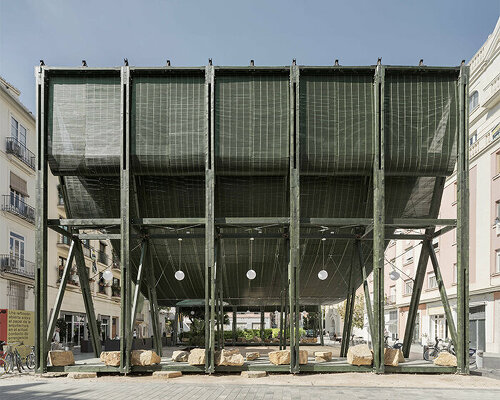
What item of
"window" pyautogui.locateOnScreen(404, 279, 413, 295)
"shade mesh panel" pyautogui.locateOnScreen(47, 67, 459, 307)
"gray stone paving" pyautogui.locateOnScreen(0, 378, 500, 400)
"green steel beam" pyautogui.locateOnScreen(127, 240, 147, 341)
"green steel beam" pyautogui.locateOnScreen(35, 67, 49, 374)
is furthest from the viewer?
"window" pyautogui.locateOnScreen(404, 279, 413, 295)

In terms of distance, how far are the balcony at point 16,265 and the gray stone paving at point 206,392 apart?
16.2 metres

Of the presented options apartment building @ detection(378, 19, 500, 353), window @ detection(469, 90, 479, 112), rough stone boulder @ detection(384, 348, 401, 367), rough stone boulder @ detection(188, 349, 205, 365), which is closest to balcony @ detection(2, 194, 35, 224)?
rough stone boulder @ detection(188, 349, 205, 365)

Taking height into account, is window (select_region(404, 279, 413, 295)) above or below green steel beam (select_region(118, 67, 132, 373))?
below

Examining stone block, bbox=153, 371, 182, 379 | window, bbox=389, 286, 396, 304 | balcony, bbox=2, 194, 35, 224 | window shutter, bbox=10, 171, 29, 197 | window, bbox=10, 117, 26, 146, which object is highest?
window, bbox=10, 117, 26, 146

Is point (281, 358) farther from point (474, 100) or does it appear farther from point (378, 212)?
point (474, 100)

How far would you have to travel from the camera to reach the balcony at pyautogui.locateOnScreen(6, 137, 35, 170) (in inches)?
1337

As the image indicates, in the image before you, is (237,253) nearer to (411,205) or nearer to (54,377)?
(411,205)

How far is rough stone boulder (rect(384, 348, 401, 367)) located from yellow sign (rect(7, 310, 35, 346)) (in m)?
13.5

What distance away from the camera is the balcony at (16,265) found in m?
32.4

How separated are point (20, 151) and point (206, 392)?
24.8 meters

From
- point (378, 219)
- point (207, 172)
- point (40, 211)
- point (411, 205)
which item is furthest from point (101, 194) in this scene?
point (411, 205)

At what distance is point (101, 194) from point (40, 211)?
301cm

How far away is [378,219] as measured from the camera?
20.0 m

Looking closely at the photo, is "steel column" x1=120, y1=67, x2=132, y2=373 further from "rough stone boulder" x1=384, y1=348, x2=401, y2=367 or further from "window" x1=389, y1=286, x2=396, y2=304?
"window" x1=389, y1=286, x2=396, y2=304
